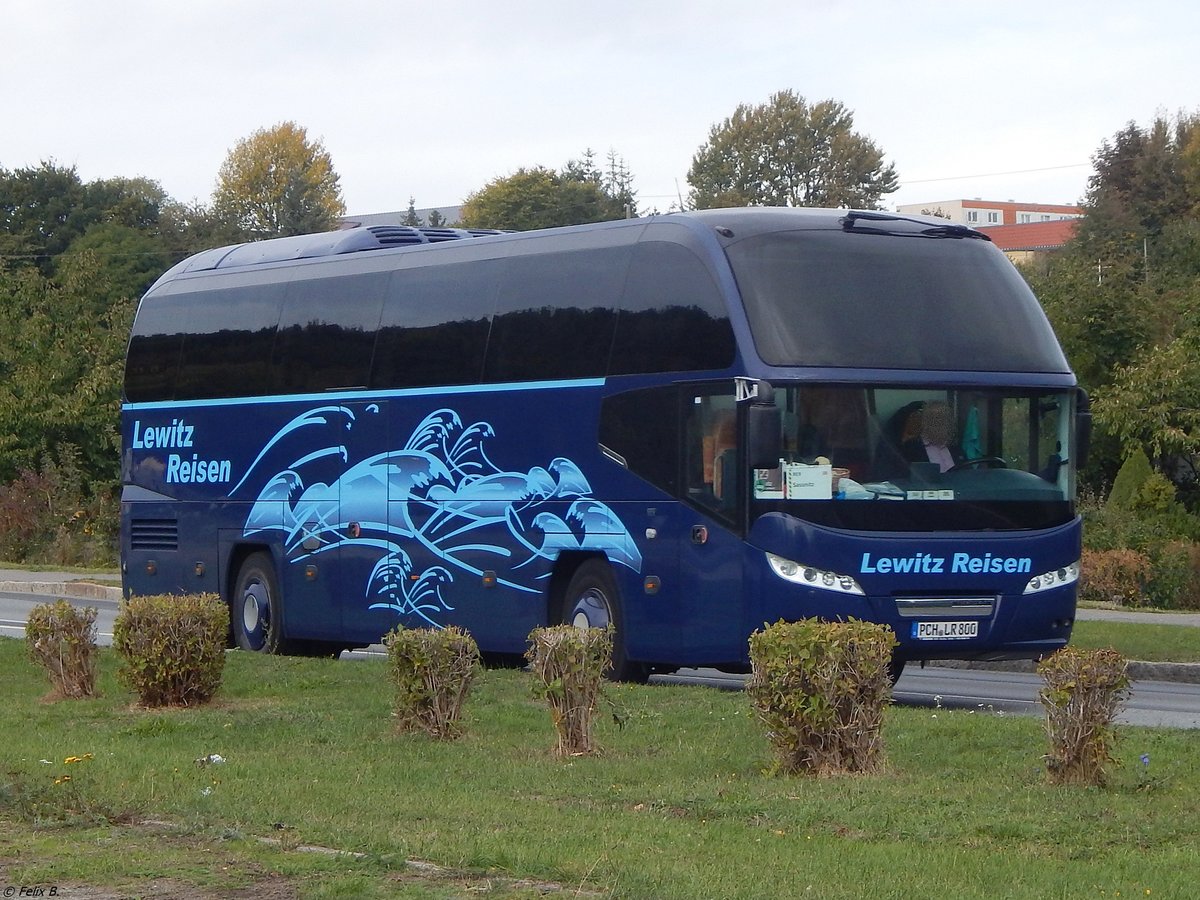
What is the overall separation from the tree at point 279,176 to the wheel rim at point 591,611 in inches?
4294

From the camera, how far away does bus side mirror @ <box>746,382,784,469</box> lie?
13820mm

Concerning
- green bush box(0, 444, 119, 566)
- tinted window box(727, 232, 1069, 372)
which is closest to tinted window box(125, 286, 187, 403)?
tinted window box(727, 232, 1069, 372)

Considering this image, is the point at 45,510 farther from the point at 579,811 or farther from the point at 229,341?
the point at 579,811

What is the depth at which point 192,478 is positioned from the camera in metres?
20.5

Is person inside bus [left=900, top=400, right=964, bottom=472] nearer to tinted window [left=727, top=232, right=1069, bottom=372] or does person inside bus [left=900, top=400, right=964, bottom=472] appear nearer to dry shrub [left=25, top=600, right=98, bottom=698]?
tinted window [left=727, top=232, right=1069, bottom=372]

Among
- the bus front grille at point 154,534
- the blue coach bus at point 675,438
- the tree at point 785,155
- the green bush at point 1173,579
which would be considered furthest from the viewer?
the tree at point 785,155

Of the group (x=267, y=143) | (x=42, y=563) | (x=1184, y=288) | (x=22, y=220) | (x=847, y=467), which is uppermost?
(x=267, y=143)

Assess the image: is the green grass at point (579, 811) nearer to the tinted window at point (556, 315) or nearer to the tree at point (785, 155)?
the tinted window at point (556, 315)

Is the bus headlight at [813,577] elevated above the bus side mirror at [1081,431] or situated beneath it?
situated beneath

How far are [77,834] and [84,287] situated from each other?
4427 centimetres

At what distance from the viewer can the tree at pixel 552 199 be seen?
104 metres

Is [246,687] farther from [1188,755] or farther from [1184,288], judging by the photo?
[1184,288]

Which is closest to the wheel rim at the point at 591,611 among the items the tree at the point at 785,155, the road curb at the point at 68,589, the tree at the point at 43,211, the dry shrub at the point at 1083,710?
the dry shrub at the point at 1083,710

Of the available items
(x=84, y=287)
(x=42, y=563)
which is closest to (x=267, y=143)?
(x=84, y=287)
